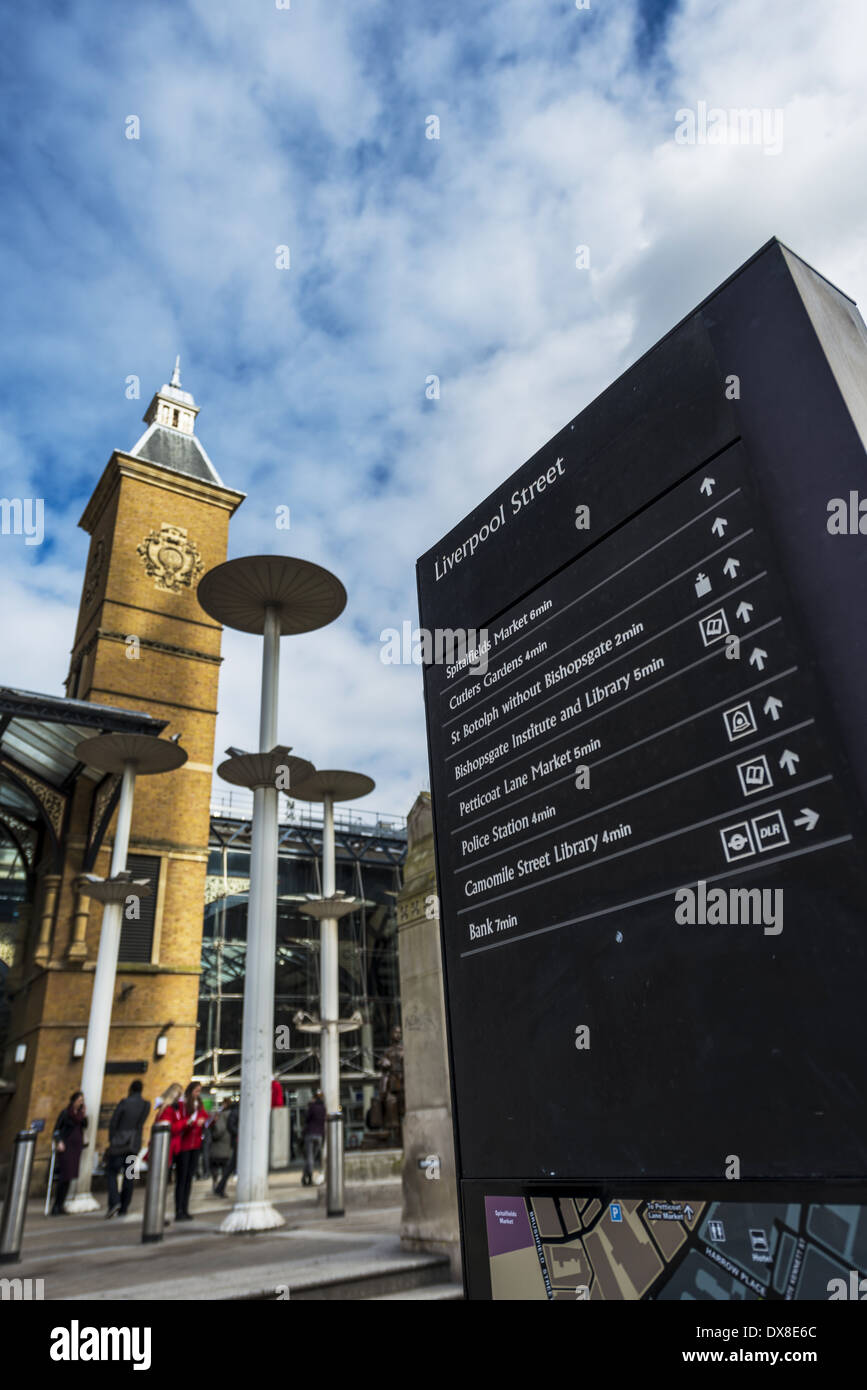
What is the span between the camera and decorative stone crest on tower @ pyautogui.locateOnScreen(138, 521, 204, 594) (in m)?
21.8

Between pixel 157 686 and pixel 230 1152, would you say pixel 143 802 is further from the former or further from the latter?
pixel 230 1152

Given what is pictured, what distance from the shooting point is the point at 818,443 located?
181 cm

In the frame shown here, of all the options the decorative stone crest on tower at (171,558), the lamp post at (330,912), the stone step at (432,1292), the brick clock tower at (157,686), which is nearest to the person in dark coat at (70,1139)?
the lamp post at (330,912)

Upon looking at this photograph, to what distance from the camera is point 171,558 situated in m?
22.2

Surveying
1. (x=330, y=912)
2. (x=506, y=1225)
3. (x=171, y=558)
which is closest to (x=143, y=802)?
(x=330, y=912)

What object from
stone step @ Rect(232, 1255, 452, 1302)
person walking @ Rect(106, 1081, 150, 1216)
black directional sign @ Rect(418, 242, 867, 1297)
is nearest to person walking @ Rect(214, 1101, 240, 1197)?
person walking @ Rect(106, 1081, 150, 1216)

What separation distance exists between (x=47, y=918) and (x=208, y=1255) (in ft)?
38.2

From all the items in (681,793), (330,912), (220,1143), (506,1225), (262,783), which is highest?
(262,783)

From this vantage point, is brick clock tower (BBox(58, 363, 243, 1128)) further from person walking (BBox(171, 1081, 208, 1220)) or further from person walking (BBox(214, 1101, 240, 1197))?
person walking (BBox(171, 1081, 208, 1220))

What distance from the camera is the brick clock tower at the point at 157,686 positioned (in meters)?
17.2

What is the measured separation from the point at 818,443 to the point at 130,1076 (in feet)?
60.5

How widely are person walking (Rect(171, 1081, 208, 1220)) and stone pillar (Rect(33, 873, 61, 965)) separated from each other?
7417mm

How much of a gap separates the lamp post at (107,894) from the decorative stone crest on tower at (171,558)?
7163 millimetres
